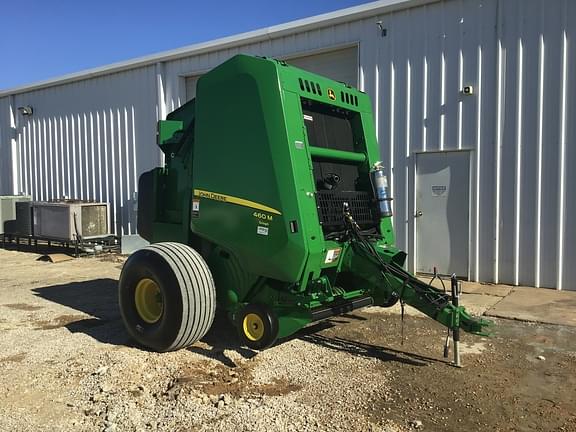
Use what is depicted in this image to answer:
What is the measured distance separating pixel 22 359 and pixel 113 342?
0.79 m

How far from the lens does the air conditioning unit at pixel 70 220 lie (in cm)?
1164

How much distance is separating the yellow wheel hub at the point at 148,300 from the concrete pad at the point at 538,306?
12.5ft

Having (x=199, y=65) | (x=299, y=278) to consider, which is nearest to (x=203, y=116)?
(x=299, y=278)

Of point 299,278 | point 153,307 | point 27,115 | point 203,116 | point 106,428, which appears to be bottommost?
point 106,428

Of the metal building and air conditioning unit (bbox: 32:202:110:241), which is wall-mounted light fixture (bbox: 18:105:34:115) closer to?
air conditioning unit (bbox: 32:202:110:241)

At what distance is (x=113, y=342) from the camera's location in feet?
16.5

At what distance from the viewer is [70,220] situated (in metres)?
11.6

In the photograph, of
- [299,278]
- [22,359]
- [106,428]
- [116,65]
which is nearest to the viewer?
[106,428]

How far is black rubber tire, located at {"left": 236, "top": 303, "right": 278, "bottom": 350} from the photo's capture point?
432 centimetres

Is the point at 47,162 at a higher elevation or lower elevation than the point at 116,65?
lower

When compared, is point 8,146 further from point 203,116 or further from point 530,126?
point 530,126

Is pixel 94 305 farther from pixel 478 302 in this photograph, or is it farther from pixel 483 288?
pixel 483 288

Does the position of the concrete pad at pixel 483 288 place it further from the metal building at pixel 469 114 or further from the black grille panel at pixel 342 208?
the black grille panel at pixel 342 208

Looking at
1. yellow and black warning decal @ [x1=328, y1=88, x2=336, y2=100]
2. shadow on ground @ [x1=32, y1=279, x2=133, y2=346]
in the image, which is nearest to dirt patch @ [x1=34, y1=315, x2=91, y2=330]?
shadow on ground @ [x1=32, y1=279, x2=133, y2=346]
